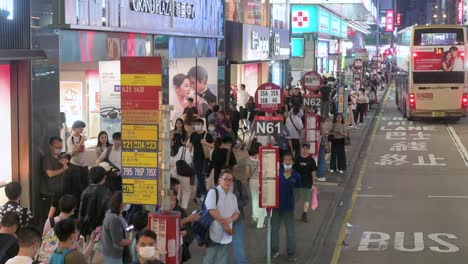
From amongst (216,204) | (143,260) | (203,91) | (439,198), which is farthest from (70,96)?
(143,260)

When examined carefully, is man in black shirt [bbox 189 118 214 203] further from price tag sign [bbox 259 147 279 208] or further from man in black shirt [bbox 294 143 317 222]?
price tag sign [bbox 259 147 279 208]

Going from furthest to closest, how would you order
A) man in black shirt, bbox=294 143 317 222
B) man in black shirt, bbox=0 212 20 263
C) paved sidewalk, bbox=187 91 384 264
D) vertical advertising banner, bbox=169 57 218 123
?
vertical advertising banner, bbox=169 57 218 123 < man in black shirt, bbox=294 143 317 222 < paved sidewalk, bbox=187 91 384 264 < man in black shirt, bbox=0 212 20 263

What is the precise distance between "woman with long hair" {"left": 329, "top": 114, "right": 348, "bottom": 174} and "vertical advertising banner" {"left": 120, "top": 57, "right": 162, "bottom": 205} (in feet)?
39.8

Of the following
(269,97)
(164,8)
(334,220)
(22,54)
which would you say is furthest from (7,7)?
(334,220)

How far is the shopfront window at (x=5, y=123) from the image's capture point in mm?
12648

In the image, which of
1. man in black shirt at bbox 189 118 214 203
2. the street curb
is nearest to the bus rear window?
the street curb

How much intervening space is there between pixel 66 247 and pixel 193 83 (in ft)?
58.0

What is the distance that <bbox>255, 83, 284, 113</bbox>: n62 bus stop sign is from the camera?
1335cm

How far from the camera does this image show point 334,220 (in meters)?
16.0

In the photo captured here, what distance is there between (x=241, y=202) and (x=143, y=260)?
4984 millimetres

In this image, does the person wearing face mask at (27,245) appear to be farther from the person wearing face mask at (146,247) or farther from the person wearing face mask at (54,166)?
the person wearing face mask at (54,166)

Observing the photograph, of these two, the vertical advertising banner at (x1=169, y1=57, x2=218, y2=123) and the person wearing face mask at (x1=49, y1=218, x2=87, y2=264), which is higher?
the vertical advertising banner at (x1=169, y1=57, x2=218, y2=123)

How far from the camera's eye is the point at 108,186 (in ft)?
34.5

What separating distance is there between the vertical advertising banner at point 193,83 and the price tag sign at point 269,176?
37.8ft
